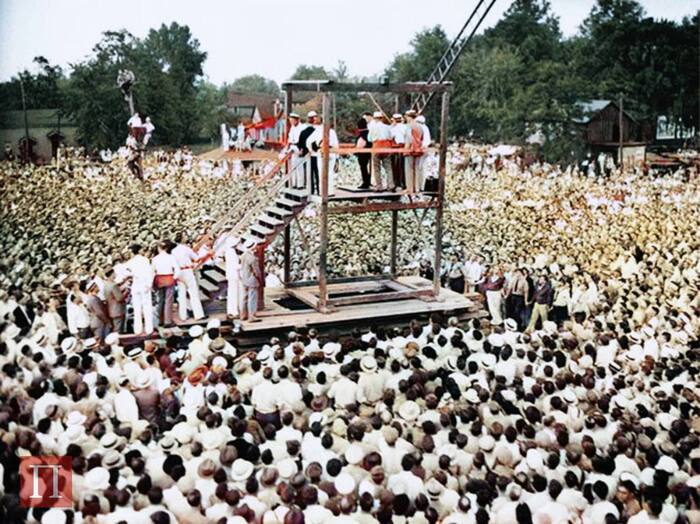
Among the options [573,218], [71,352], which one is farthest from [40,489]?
[573,218]

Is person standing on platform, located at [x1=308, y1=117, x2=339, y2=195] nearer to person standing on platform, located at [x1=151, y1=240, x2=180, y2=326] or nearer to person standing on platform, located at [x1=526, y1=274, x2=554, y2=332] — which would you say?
person standing on platform, located at [x1=151, y1=240, x2=180, y2=326]

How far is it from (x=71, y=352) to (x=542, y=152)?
773 centimetres

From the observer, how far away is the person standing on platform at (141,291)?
7777mm

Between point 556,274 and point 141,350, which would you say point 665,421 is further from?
point 141,350

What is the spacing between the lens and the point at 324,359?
22.7 feet

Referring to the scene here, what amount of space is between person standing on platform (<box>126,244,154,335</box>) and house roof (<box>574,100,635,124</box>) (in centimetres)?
625

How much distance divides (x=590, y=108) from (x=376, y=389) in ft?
19.4

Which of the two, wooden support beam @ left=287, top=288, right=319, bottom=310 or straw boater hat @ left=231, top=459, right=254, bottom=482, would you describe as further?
wooden support beam @ left=287, top=288, right=319, bottom=310

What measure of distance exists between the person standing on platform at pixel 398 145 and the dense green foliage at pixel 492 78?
1.36 metres

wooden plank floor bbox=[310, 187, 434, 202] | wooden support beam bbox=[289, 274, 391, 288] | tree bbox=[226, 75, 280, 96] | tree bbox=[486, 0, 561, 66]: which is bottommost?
wooden support beam bbox=[289, 274, 391, 288]

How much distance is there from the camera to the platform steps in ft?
27.9

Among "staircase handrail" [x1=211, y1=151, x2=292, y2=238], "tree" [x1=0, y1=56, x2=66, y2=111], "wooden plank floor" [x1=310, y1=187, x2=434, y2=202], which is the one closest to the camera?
"tree" [x1=0, y1=56, x2=66, y2=111]

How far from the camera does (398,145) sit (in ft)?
29.5

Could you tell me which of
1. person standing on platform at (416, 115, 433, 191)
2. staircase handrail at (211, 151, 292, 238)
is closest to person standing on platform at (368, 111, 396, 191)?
person standing on platform at (416, 115, 433, 191)
